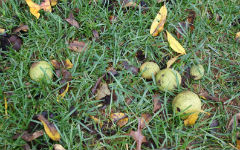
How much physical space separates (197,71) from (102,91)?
48.6 inches

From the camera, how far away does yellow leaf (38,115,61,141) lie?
8.42ft

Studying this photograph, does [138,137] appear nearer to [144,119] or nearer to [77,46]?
[144,119]

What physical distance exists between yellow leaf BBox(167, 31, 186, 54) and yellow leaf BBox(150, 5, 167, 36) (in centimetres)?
17

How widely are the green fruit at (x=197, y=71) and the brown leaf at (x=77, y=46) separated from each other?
4.80 ft

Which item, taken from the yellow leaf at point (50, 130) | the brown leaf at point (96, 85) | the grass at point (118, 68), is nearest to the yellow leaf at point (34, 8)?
the grass at point (118, 68)

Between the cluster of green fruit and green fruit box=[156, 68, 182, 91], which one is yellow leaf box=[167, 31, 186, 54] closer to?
the cluster of green fruit

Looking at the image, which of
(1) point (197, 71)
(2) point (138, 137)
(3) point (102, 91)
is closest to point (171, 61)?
(1) point (197, 71)

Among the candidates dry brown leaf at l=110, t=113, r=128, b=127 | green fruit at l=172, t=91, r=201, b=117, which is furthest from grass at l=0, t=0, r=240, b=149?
green fruit at l=172, t=91, r=201, b=117

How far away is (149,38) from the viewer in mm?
3477

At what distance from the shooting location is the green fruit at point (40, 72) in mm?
2863

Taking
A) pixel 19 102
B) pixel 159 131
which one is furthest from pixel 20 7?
pixel 159 131

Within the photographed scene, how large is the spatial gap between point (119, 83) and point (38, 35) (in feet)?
4.29

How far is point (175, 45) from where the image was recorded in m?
3.37

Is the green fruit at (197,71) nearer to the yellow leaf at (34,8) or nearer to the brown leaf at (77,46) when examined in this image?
the brown leaf at (77,46)
